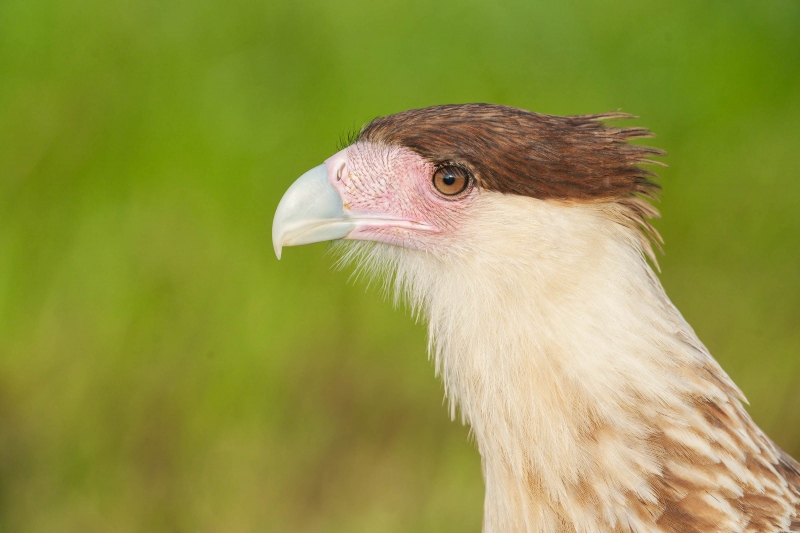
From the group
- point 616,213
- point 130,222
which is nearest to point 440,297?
point 616,213

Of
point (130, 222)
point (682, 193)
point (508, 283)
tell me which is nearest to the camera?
point (508, 283)

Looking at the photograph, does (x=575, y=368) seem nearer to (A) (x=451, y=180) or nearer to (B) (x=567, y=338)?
(B) (x=567, y=338)

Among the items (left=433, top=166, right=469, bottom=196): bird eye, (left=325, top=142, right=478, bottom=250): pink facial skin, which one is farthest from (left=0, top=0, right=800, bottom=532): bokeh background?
(left=433, top=166, right=469, bottom=196): bird eye

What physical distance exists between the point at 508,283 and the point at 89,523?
2.64m

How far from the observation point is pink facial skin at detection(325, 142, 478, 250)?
6.33 feet

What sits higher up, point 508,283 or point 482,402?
point 508,283

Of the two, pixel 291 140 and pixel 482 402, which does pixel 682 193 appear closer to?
pixel 291 140

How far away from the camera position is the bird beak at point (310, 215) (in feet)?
6.34

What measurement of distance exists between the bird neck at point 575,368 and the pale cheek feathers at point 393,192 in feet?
0.57

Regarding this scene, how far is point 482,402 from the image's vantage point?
72.8 inches

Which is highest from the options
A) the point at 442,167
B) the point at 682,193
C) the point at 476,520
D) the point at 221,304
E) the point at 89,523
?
the point at 682,193

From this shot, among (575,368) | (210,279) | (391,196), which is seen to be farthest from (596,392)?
(210,279)

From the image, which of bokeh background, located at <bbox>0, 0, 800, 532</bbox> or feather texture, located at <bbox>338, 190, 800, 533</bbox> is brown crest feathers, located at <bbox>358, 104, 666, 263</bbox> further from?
bokeh background, located at <bbox>0, 0, 800, 532</bbox>

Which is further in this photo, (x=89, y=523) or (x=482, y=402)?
(x=89, y=523)
